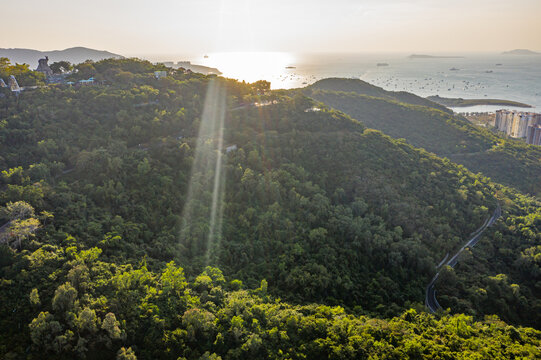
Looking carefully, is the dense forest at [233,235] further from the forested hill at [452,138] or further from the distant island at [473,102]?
the distant island at [473,102]

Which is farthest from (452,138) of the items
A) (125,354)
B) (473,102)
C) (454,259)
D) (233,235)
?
(473,102)

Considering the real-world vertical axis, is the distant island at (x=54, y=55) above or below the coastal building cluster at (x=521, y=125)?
above

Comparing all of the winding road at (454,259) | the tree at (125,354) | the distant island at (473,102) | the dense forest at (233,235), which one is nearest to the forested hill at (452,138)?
the dense forest at (233,235)

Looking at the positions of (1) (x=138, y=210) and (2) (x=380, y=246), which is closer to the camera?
(1) (x=138, y=210)

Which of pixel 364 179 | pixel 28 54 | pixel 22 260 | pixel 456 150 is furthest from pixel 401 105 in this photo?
pixel 28 54

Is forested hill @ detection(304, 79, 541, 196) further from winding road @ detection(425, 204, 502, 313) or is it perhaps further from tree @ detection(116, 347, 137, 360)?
tree @ detection(116, 347, 137, 360)

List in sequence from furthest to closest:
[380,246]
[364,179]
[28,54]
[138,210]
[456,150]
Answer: [28,54], [456,150], [364,179], [380,246], [138,210]

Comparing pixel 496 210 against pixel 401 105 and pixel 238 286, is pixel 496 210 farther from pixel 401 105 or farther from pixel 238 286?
pixel 401 105
